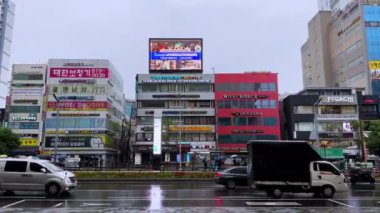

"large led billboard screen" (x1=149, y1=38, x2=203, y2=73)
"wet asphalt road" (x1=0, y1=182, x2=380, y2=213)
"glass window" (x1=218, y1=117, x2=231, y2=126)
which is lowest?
"wet asphalt road" (x1=0, y1=182, x2=380, y2=213)

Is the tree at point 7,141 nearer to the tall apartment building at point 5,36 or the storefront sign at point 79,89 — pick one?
the storefront sign at point 79,89

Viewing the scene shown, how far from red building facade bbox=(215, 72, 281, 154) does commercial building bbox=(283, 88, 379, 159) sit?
3.97 m

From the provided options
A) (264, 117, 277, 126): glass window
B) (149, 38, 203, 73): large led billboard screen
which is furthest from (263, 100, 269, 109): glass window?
(149, 38, 203, 73): large led billboard screen

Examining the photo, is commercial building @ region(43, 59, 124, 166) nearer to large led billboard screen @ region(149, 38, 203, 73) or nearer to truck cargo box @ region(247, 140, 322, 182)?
large led billboard screen @ region(149, 38, 203, 73)

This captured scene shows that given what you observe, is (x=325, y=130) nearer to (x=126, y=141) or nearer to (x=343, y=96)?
(x=343, y=96)

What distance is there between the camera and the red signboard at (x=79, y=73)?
3098 inches

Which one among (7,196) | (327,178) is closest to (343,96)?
(327,178)

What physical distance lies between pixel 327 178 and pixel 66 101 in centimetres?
6525

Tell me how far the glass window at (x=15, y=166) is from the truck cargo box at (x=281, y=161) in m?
12.3

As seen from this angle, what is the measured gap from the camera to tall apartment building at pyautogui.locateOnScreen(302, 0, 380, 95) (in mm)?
89375

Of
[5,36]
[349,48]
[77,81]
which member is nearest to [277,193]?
[77,81]

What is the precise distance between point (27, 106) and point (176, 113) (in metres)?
30.4

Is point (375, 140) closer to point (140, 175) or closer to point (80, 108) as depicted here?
point (140, 175)

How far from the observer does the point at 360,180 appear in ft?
101
